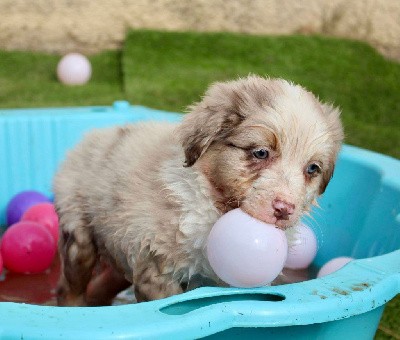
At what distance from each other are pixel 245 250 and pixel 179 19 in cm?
784

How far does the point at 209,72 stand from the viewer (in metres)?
8.87

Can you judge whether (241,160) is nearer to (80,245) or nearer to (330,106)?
(330,106)

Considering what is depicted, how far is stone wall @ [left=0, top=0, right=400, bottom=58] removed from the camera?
9.74 meters

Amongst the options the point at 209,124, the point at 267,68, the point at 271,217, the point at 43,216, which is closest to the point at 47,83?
the point at 267,68

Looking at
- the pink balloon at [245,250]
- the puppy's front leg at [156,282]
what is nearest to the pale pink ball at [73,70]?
the puppy's front leg at [156,282]

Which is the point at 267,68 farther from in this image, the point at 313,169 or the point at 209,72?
the point at 313,169

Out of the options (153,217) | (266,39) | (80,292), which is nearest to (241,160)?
(153,217)

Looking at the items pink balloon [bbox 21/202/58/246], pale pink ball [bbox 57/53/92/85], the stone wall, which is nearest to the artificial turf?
pale pink ball [bbox 57/53/92/85]

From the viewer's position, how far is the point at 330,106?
11.1ft

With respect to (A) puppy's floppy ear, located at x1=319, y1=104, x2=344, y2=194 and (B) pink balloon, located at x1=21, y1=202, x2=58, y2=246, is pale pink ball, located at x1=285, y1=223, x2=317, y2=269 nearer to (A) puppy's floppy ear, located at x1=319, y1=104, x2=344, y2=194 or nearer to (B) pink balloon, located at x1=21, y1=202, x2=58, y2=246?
(A) puppy's floppy ear, located at x1=319, y1=104, x2=344, y2=194

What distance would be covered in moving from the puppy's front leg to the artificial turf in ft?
13.4

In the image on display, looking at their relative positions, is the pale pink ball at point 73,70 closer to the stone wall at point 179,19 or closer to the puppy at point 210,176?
the stone wall at point 179,19

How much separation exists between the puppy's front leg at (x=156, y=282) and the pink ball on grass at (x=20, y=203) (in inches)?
86.1

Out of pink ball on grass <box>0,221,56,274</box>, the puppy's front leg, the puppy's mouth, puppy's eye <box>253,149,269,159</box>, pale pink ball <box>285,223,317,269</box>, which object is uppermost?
puppy's eye <box>253,149,269,159</box>
